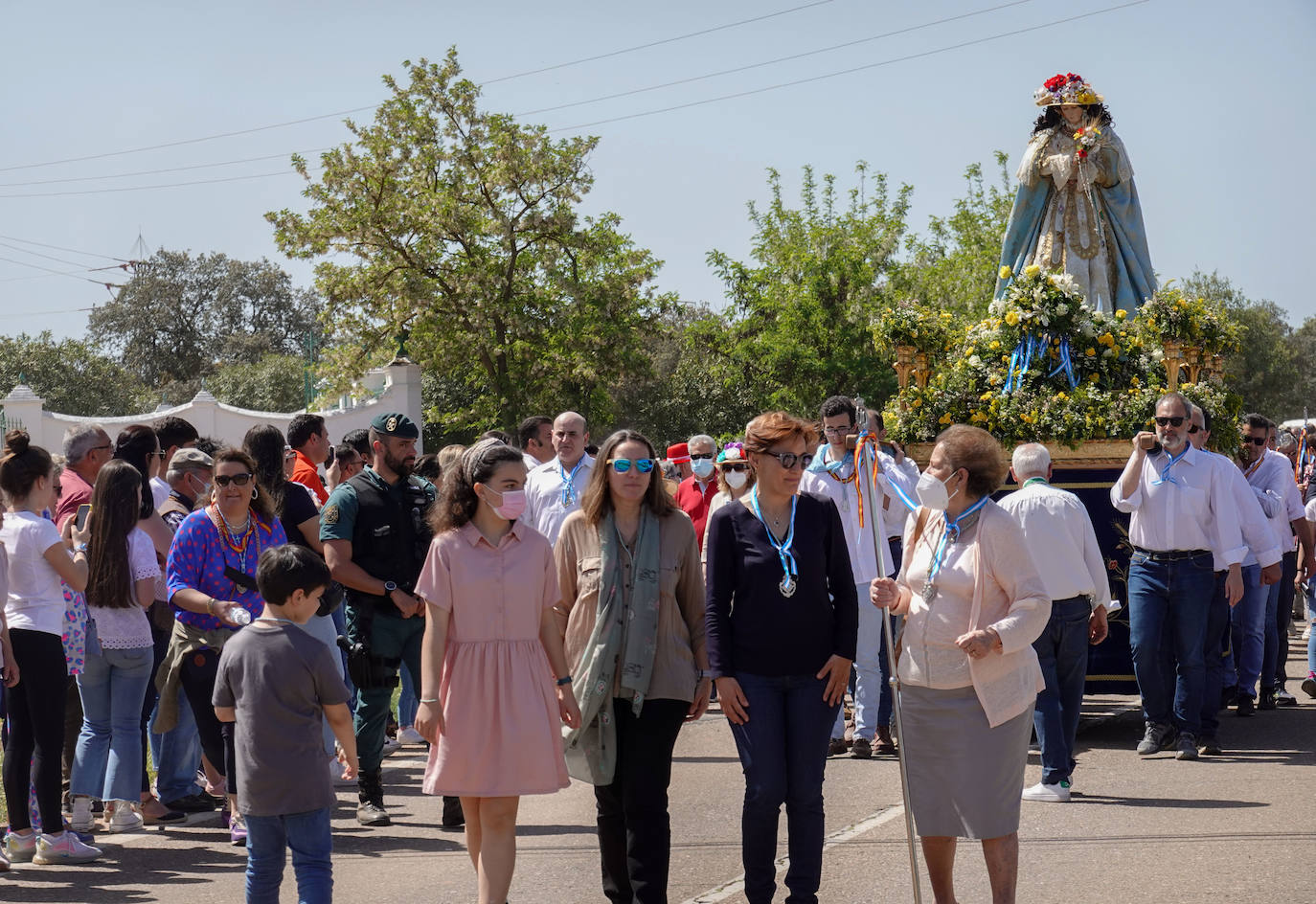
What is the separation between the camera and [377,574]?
8414mm

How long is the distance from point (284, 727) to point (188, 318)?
8420 centimetres

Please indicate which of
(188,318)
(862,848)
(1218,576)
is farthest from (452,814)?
(188,318)

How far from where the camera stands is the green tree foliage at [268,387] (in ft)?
226

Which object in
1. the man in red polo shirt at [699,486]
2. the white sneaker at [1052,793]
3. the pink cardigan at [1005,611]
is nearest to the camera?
the pink cardigan at [1005,611]

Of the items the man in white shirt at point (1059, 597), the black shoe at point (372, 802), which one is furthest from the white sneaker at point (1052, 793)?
the black shoe at point (372, 802)

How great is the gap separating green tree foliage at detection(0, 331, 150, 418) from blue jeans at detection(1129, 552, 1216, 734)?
5664 cm

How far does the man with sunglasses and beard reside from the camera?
38.9ft

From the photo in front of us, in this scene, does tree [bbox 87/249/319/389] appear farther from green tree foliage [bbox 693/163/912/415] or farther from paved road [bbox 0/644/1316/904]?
Result: paved road [bbox 0/644/1316/904]

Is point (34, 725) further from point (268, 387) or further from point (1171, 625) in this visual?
point (268, 387)

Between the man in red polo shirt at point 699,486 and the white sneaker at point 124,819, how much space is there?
4.73m

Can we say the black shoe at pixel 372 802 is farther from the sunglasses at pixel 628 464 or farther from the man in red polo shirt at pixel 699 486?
the man in red polo shirt at pixel 699 486

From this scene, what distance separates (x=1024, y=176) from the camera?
13367 mm

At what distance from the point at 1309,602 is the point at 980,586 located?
8613 millimetres

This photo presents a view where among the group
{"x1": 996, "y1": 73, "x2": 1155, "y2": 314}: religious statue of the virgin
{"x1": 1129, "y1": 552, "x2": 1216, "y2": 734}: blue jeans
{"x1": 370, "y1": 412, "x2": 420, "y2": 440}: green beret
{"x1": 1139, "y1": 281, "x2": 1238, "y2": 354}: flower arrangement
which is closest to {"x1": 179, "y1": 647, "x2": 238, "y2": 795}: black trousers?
{"x1": 370, "y1": 412, "x2": 420, "y2": 440}: green beret
